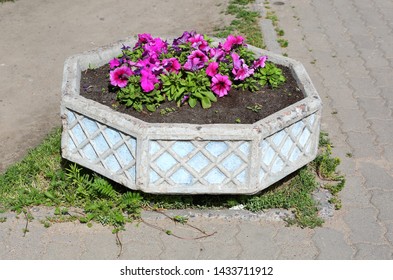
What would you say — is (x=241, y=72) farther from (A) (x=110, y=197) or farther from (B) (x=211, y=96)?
(A) (x=110, y=197)

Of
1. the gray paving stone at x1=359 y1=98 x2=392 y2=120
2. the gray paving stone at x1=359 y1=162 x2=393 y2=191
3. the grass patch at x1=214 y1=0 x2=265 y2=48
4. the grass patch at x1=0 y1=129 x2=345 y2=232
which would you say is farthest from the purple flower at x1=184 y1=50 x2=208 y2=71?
the grass patch at x1=214 y1=0 x2=265 y2=48

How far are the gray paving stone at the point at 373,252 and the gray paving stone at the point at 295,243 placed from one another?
282 mm

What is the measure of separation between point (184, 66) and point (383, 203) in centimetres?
174

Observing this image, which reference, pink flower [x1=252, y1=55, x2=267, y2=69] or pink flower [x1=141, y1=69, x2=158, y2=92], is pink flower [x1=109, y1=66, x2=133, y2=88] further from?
pink flower [x1=252, y1=55, x2=267, y2=69]

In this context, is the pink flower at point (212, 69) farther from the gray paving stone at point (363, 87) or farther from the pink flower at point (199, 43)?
the gray paving stone at point (363, 87)

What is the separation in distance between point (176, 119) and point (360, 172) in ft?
5.36

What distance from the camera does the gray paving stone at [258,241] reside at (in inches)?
170

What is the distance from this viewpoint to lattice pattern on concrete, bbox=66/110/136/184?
4336 mm

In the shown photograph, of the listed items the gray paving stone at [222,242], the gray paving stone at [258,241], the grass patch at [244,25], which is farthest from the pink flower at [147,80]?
the grass patch at [244,25]

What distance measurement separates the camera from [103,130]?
440 cm

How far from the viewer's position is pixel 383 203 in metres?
4.81

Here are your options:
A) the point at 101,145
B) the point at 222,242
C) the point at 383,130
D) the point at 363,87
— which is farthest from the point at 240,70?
the point at 363,87
